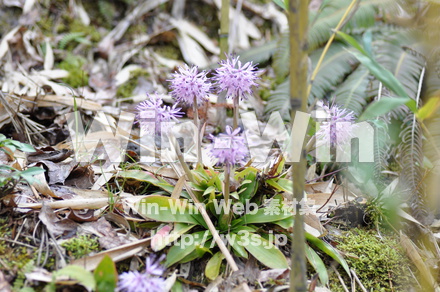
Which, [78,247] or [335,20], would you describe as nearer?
[78,247]

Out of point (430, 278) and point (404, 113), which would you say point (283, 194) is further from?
point (404, 113)

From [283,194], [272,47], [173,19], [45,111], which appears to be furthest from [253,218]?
[173,19]

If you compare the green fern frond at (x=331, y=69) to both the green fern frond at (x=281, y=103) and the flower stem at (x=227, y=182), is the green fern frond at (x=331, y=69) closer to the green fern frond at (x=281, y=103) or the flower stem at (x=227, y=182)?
the green fern frond at (x=281, y=103)

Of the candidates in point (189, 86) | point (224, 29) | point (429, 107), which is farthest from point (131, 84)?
point (429, 107)

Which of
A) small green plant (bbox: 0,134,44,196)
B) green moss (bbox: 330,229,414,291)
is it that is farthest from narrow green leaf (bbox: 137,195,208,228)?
green moss (bbox: 330,229,414,291)

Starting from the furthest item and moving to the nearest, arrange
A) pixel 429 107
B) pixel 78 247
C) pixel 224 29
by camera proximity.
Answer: pixel 224 29 → pixel 78 247 → pixel 429 107

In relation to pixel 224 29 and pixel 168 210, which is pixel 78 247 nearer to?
pixel 168 210
